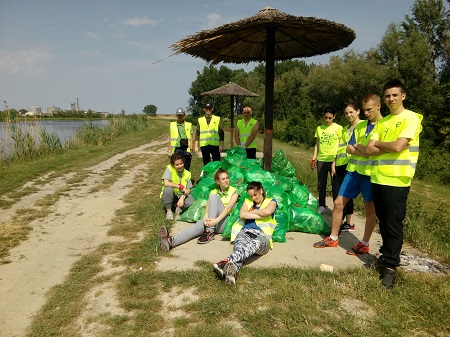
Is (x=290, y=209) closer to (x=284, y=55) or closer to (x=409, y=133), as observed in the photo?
Answer: (x=409, y=133)

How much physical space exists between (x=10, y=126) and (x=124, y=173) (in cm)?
563

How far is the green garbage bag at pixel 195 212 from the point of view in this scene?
15.6ft

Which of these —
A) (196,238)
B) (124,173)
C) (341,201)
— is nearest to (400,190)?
(341,201)

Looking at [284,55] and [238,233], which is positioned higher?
[284,55]

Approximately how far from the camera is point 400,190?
2.88m

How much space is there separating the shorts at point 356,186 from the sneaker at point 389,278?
793 millimetres

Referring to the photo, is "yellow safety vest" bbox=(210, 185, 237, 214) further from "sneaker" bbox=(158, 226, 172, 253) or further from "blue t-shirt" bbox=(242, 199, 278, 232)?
"sneaker" bbox=(158, 226, 172, 253)

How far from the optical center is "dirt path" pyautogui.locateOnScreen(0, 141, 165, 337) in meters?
2.87

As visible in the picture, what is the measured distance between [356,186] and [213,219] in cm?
182

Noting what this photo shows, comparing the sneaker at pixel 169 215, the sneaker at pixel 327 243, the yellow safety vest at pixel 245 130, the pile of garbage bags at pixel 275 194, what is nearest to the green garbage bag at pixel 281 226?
the pile of garbage bags at pixel 275 194

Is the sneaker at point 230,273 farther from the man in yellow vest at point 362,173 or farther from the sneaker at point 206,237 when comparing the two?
the man in yellow vest at point 362,173

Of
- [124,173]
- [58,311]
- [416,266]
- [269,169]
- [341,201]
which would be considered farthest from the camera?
[124,173]

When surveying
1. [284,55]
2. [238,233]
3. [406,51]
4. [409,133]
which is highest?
[406,51]

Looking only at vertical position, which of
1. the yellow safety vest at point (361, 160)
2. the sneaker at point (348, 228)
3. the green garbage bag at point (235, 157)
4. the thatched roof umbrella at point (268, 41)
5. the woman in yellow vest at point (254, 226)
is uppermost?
the thatched roof umbrella at point (268, 41)
